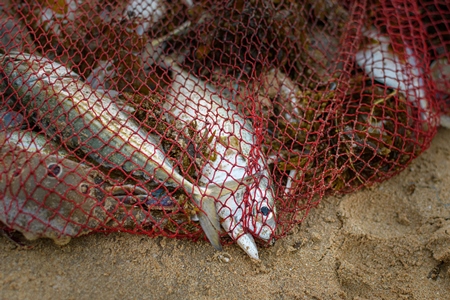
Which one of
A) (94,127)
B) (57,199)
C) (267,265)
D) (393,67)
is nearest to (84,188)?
(57,199)

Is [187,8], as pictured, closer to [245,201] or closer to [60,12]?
[60,12]

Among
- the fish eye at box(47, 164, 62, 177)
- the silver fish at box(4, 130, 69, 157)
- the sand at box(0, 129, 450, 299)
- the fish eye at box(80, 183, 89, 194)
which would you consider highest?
the silver fish at box(4, 130, 69, 157)

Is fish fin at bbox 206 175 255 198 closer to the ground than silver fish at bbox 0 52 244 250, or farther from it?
closer to the ground

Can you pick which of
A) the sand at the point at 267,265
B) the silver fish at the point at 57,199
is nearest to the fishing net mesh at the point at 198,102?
the silver fish at the point at 57,199

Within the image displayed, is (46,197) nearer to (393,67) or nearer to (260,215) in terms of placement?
(260,215)

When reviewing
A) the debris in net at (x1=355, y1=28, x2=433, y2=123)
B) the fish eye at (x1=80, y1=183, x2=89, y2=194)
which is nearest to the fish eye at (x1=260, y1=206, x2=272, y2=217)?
the fish eye at (x1=80, y1=183, x2=89, y2=194)

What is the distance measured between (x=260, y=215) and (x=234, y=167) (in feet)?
1.35

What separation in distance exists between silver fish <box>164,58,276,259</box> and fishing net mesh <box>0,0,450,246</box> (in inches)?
0.7

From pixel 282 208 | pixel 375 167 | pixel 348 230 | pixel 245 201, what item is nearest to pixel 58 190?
pixel 245 201

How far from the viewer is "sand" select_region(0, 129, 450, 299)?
280 centimetres

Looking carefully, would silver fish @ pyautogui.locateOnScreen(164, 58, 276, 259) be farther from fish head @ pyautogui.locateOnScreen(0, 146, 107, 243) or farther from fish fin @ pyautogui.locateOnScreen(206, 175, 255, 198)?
fish head @ pyautogui.locateOnScreen(0, 146, 107, 243)

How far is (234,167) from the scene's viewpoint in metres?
3.21

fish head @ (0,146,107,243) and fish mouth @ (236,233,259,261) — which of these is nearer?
fish head @ (0,146,107,243)

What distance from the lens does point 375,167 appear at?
3.66 metres
